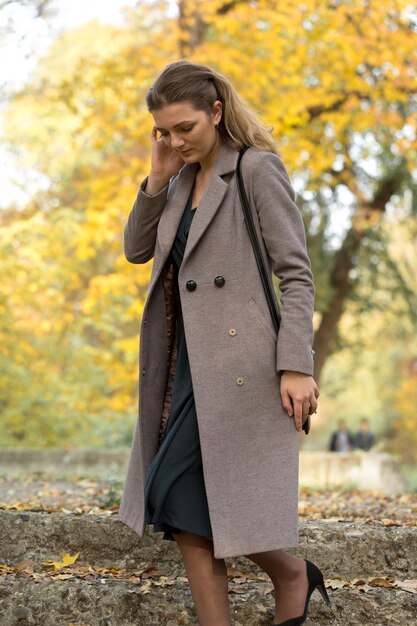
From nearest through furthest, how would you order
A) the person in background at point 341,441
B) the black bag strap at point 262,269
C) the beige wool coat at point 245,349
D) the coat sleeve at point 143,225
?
the beige wool coat at point 245,349 → the black bag strap at point 262,269 → the coat sleeve at point 143,225 → the person in background at point 341,441

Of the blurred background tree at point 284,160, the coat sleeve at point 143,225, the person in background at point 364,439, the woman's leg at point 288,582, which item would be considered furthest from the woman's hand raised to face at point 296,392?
the person in background at point 364,439

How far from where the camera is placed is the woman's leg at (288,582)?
11.2 feet

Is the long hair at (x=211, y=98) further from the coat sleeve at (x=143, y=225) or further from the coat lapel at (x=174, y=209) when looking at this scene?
the coat sleeve at (x=143, y=225)

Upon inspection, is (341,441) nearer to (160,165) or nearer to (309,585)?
(309,585)

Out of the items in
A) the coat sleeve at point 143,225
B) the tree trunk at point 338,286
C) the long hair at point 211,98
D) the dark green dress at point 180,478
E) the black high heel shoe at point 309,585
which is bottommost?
the black high heel shoe at point 309,585

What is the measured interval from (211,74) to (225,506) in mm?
1520

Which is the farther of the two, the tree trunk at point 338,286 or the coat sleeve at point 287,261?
the tree trunk at point 338,286

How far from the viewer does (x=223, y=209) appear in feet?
11.2

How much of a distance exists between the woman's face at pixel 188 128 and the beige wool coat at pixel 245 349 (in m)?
0.10

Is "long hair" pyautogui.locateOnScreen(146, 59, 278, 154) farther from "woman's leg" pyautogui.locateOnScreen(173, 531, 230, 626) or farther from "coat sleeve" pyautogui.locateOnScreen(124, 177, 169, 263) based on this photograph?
"woman's leg" pyautogui.locateOnScreen(173, 531, 230, 626)

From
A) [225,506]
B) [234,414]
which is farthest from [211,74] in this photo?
[225,506]

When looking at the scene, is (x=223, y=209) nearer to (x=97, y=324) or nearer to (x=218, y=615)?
(x=218, y=615)

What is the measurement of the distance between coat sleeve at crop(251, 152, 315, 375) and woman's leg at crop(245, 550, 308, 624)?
0.72 meters

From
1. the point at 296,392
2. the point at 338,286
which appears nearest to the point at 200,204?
the point at 296,392
